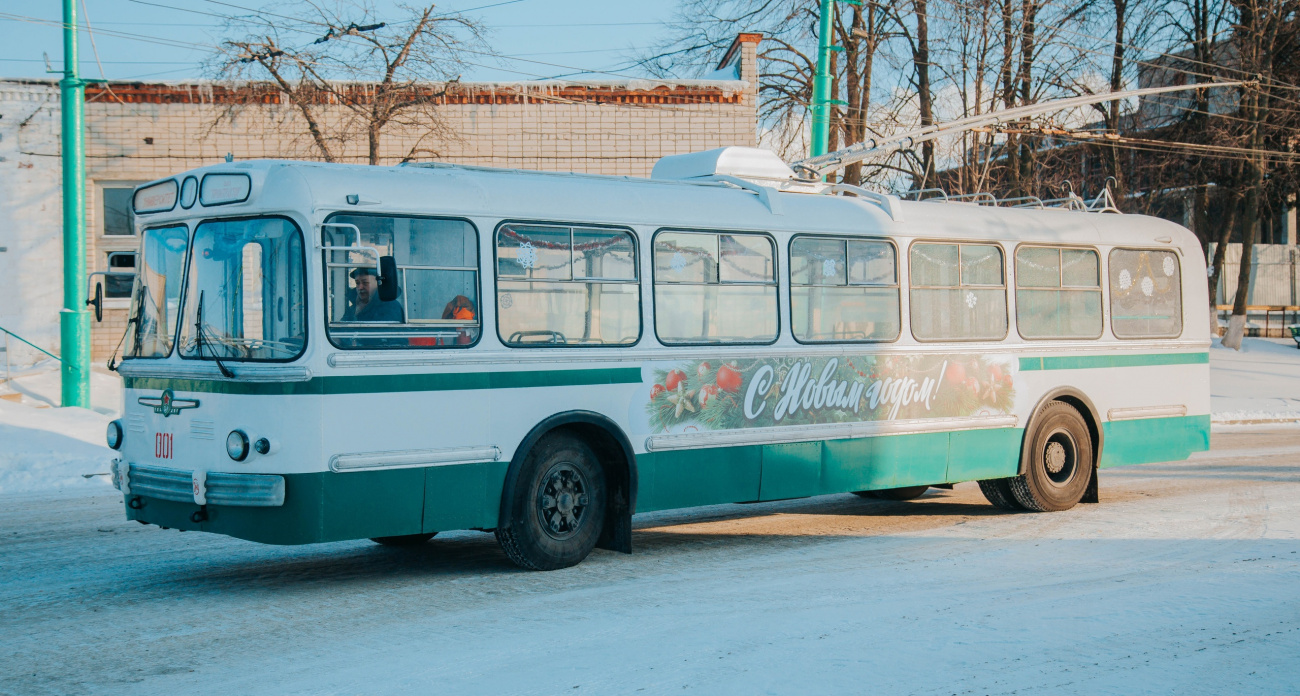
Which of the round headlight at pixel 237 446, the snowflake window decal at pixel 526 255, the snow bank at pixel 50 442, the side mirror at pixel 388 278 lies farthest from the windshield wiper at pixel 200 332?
the snow bank at pixel 50 442

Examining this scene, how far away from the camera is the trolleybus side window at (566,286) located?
27.2ft

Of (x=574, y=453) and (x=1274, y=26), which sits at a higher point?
(x=1274, y=26)

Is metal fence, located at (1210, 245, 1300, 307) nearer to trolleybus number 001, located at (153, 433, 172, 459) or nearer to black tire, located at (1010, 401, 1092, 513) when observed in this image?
black tire, located at (1010, 401, 1092, 513)

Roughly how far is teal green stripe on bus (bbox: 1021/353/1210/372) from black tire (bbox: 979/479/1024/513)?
3.71 feet

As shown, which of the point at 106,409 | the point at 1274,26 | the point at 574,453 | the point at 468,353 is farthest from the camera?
the point at 1274,26

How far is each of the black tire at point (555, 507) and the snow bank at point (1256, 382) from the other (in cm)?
1681

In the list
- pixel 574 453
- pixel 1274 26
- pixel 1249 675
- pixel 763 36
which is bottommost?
pixel 1249 675

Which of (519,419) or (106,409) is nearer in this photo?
(519,419)

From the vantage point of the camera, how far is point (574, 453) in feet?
28.4

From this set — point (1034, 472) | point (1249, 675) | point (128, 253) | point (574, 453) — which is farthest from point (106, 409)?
point (1249, 675)

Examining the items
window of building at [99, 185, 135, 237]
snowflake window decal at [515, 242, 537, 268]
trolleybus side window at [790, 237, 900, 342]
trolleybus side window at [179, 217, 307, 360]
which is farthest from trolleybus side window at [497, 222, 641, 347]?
window of building at [99, 185, 135, 237]

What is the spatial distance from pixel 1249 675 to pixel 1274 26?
35.5 metres

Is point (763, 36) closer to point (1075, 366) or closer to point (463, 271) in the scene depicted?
point (1075, 366)

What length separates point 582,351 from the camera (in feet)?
28.2
